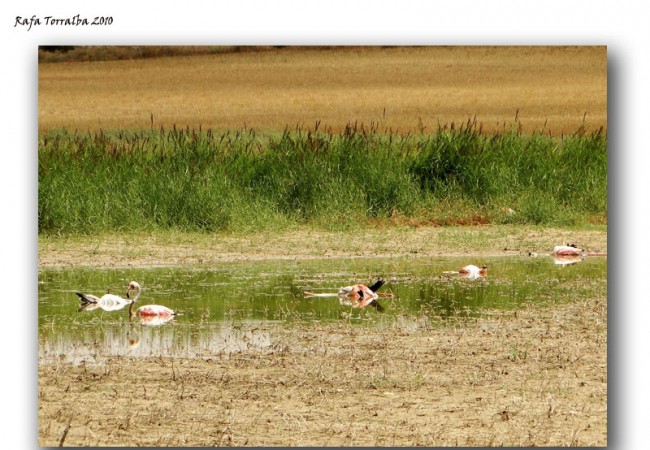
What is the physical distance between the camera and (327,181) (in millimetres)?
13492

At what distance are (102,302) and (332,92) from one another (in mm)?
13803

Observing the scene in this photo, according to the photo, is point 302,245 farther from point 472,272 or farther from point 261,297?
A: point 261,297

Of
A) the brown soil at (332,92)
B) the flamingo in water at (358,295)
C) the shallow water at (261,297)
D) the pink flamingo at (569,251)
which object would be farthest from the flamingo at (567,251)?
the brown soil at (332,92)

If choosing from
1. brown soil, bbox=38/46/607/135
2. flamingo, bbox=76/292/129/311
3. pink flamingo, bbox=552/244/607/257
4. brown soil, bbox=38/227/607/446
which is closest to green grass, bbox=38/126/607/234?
pink flamingo, bbox=552/244/607/257

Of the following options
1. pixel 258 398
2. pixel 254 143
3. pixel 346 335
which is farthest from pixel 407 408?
pixel 254 143

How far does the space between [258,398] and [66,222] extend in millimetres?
5727

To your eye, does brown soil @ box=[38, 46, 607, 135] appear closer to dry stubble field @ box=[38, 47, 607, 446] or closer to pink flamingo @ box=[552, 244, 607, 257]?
pink flamingo @ box=[552, 244, 607, 257]

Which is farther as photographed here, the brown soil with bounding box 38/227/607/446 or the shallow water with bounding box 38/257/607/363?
the shallow water with bounding box 38/257/607/363

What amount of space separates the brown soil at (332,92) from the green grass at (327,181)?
227 centimetres

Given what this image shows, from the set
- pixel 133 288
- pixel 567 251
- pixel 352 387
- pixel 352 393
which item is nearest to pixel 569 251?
pixel 567 251

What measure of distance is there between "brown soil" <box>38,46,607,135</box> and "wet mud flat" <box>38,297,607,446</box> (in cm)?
830

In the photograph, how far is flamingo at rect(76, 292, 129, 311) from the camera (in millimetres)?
9266

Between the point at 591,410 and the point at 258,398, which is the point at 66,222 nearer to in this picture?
the point at 258,398

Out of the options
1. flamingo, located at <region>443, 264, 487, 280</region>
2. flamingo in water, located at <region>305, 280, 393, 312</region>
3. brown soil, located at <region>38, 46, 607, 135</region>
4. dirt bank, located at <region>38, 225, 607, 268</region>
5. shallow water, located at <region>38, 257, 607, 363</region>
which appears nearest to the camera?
shallow water, located at <region>38, 257, 607, 363</region>
